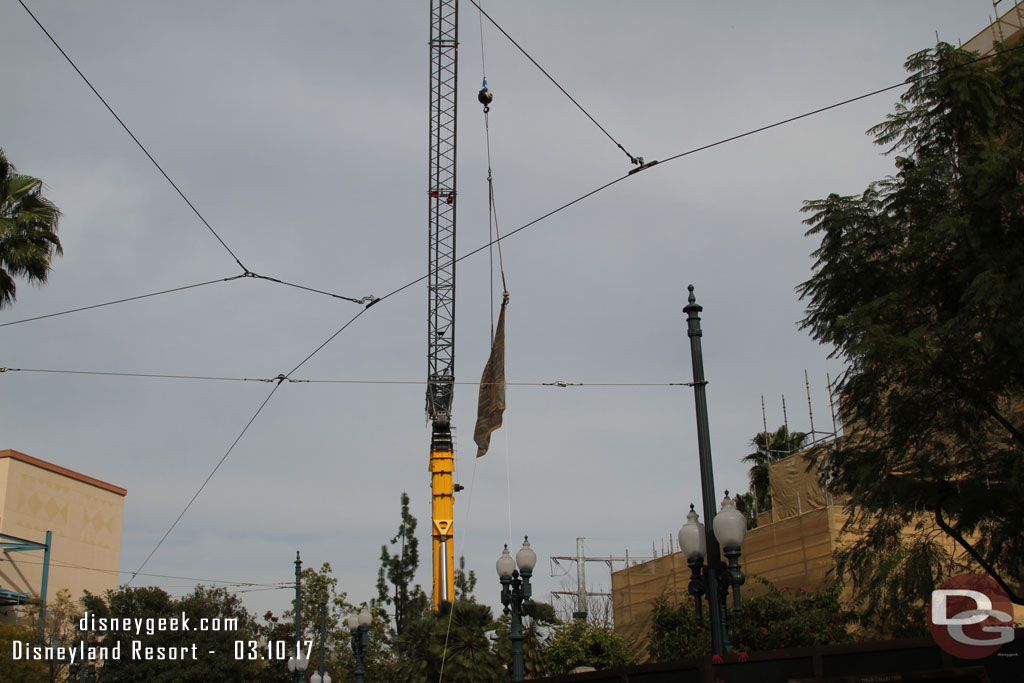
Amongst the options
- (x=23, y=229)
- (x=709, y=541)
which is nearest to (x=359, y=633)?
(x=23, y=229)

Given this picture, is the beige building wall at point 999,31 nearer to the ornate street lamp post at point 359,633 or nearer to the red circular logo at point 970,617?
the red circular logo at point 970,617

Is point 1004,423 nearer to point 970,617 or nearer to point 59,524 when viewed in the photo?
point 970,617

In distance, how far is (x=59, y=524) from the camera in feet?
230

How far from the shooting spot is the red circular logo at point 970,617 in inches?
379

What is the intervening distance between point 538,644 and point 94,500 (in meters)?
52.7

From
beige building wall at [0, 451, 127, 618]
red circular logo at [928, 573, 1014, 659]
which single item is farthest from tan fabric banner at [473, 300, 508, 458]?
beige building wall at [0, 451, 127, 618]

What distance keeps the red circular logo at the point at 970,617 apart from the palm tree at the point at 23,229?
20.4 metres

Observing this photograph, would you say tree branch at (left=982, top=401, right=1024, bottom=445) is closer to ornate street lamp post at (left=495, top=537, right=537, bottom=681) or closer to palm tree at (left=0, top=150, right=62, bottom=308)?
ornate street lamp post at (left=495, top=537, right=537, bottom=681)

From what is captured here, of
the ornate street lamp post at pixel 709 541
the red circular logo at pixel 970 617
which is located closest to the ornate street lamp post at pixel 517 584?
the ornate street lamp post at pixel 709 541

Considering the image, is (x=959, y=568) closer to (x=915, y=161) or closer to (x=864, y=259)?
(x=864, y=259)

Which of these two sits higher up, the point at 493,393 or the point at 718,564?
the point at 493,393

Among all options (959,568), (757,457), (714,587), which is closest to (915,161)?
(959,568)

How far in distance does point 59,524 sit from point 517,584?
60.9 metres

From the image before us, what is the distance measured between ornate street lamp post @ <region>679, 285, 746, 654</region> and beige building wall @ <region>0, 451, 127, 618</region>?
60031 mm
